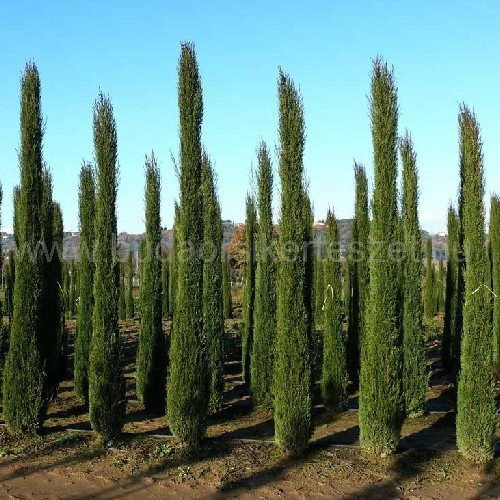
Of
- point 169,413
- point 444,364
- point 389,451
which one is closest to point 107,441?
point 169,413

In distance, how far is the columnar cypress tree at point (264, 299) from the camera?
11.1 m

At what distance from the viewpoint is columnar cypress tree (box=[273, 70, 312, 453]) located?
8602 mm

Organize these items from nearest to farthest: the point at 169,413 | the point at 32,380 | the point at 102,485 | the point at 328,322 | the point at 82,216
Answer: the point at 102,485 < the point at 169,413 < the point at 32,380 < the point at 328,322 < the point at 82,216

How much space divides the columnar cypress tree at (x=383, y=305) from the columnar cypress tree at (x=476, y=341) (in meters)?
0.92

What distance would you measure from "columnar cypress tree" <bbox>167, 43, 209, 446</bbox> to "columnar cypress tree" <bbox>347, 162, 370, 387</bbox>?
4.20 m

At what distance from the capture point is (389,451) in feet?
28.0

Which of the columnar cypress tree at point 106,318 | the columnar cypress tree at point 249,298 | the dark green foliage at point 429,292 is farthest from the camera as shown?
the dark green foliage at point 429,292

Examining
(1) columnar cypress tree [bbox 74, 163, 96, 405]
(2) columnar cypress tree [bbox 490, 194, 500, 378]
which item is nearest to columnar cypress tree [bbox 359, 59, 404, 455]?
(1) columnar cypress tree [bbox 74, 163, 96, 405]

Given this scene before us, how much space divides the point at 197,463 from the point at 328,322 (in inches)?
161

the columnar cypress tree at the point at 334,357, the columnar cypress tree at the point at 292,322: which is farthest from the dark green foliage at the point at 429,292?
the columnar cypress tree at the point at 292,322

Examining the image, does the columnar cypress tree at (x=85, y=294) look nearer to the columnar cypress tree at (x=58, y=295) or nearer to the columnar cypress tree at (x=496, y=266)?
the columnar cypress tree at (x=58, y=295)

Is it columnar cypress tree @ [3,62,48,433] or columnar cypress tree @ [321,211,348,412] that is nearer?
columnar cypress tree @ [3,62,48,433]

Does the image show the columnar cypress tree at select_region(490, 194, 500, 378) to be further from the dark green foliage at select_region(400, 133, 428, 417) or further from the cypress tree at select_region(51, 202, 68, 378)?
the cypress tree at select_region(51, 202, 68, 378)

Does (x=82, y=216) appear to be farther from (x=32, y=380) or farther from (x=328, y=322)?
(x=328, y=322)
